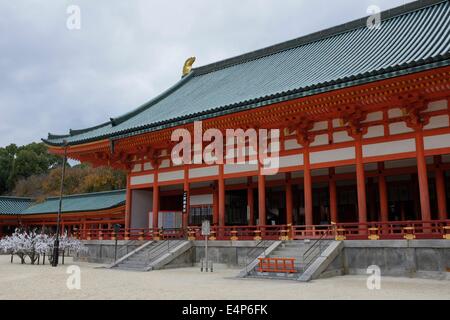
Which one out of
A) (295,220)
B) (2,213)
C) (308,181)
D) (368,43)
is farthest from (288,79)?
(2,213)

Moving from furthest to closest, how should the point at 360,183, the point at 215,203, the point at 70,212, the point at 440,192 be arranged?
the point at 70,212, the point at 215,203, the point at 440,192, the point at 360,183

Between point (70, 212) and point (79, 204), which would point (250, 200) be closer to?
Answer: point (70, 212)

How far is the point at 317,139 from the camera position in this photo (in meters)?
16.2

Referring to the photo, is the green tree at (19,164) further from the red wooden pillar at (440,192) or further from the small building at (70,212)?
the red wooden pillar at (440,192)

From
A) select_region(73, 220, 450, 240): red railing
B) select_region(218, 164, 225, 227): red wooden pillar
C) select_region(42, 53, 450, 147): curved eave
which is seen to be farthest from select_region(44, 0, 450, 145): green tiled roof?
select_region(73, 220, 450, 240): red railing

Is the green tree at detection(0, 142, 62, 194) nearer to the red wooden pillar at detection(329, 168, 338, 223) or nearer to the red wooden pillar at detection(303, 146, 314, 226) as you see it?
the red wooden pillar at detection(329, 168, 338, 223)

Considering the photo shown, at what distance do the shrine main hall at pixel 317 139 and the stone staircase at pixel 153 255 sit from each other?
852 mm

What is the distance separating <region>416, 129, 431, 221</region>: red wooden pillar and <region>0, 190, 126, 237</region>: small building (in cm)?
1742

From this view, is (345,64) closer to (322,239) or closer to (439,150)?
(439,150)

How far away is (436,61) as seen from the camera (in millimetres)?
11523

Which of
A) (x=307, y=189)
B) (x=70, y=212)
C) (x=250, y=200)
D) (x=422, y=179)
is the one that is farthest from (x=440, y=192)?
(x=70, y=212)

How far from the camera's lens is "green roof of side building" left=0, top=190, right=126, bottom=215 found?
99.3 ft

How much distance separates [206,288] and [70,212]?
23428mm
